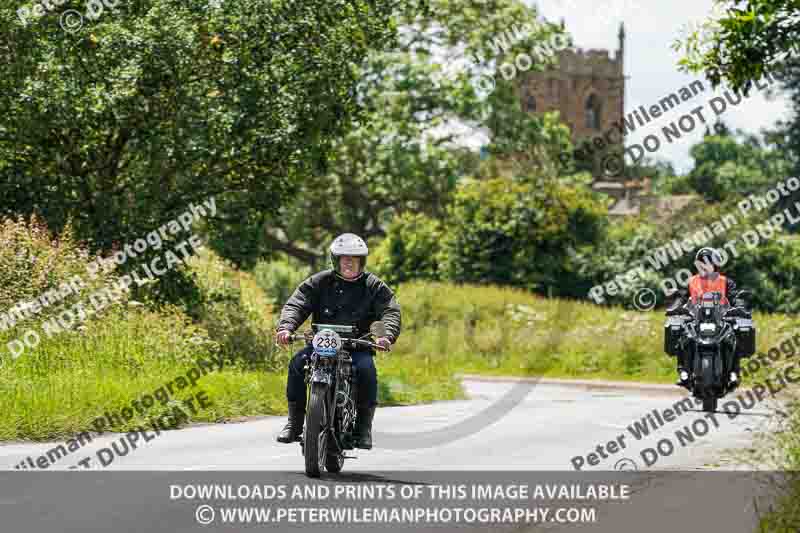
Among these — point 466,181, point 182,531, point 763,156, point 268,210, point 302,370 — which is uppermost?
point 763,156

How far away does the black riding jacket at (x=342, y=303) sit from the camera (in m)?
10.4

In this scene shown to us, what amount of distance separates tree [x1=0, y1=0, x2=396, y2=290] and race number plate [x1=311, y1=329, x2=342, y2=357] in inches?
427

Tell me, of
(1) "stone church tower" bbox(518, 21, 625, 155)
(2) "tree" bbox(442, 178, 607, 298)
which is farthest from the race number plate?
(1) "stone church tower" bbox(518, 21, 625, 155)

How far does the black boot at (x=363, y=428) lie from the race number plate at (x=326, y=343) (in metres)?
0.71

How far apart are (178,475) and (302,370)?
1298 millimetres

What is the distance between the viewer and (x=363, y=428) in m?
10.4

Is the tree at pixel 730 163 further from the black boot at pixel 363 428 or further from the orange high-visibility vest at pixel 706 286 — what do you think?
the black boot at pixel 363 428

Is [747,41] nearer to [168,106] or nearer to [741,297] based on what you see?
[741,297]

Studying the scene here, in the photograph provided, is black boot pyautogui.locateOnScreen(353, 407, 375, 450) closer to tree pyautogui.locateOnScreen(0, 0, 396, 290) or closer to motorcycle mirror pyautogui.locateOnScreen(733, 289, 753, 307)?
motorcycle mirror pyautogui.locateOnScreen(733, 289, 753, 307)

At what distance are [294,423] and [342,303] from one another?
3.30ft

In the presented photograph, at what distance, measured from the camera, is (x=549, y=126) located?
5256cm

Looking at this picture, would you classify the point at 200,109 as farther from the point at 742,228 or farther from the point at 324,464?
the point at 742,228

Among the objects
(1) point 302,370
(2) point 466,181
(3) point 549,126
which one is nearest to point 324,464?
(1) point 302,370

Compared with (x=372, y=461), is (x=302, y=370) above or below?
above
